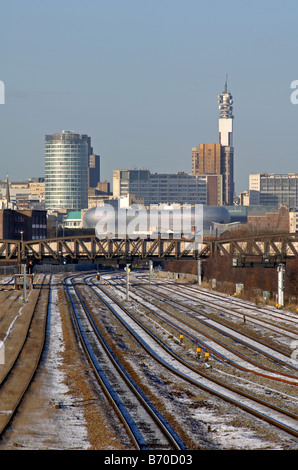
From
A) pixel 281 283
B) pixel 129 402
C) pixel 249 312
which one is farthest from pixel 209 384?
pixel 281 283

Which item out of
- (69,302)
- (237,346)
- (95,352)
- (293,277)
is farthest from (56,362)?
(293,277)

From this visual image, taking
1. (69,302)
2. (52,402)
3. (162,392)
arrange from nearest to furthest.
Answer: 1. (52,402)
2. (162,392)
3. (69,302)

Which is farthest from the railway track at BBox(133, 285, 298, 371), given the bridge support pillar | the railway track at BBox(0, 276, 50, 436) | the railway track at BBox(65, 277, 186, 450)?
the railway track at BBox(0, 276, 50, 436)

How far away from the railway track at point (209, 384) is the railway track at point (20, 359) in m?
7.17

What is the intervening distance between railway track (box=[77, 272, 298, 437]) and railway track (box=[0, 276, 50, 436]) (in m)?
7.17

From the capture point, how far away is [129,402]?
1211 inches

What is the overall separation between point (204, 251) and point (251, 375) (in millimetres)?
60538

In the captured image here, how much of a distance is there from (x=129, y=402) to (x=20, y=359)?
13.3m

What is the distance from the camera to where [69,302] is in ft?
263

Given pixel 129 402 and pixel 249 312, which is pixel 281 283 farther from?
pixel 129 402

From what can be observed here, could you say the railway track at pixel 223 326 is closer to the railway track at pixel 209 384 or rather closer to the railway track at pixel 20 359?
the railway track at pixel 209 384

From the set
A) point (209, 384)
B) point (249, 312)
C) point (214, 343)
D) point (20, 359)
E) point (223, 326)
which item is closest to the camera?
point (209, 384)

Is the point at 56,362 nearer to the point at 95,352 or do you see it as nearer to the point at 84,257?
the point at 95,352
